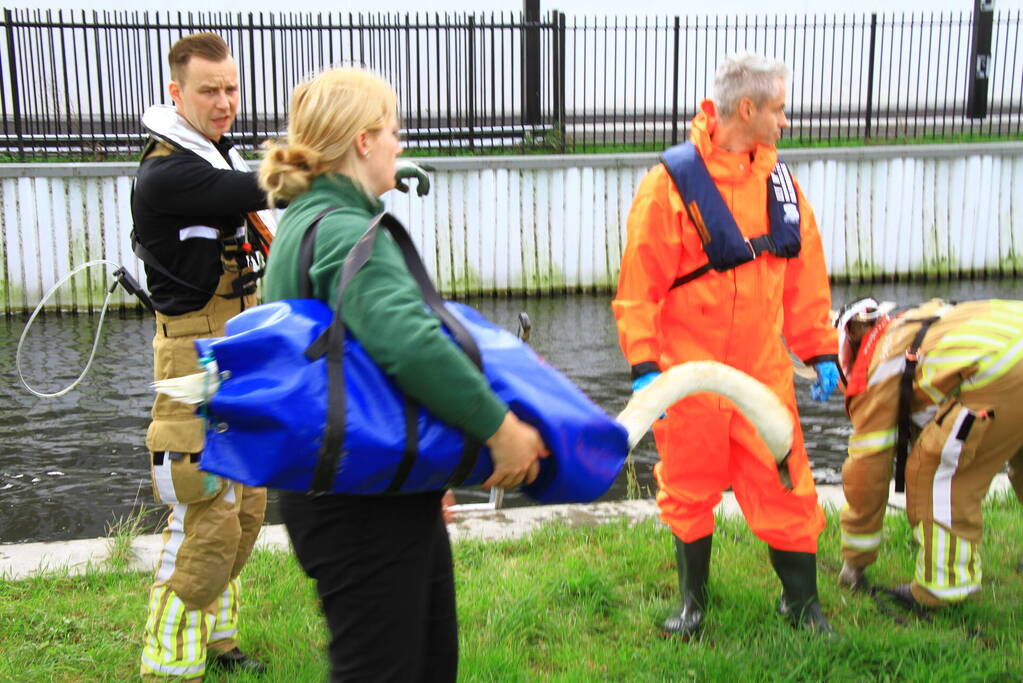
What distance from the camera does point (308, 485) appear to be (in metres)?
2.31

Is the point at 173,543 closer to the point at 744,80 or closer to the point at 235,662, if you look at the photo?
the point at 235,662

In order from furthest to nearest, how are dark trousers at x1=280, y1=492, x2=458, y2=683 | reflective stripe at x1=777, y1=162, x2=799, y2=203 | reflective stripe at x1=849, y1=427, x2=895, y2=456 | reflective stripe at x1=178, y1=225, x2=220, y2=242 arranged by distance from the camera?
reflective stripe at x1=849, y1=427, x2=895, y2=456
reflective stripe at x1=777, y1=162, x2=799, y2=203
reflective stripe at x1=178, y1=225, x2=220, y2=242
dark trousers at x1=280, y1=492, x2=458, y2=683

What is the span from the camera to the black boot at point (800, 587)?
3941 millimetres

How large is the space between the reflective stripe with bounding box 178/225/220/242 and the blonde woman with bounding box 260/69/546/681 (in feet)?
3.50

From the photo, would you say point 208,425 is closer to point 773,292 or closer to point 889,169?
point 773,292

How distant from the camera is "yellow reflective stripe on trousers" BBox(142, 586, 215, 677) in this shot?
3486mm

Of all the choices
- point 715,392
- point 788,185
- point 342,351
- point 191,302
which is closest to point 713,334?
point 788,185

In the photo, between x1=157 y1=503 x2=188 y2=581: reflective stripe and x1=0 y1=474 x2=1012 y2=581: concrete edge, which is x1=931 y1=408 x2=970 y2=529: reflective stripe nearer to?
x1=0 y1=474 x2=1012 y2=581: concrete edge

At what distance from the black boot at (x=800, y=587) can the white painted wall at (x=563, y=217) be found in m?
7.49

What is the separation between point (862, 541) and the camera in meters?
4.26

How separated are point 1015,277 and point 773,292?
9.44 metres

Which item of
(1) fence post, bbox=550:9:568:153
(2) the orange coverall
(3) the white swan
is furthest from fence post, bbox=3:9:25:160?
(3) the white swan

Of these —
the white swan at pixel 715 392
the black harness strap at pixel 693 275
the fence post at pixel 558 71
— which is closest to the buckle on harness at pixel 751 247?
the black harness strap at pixel 693 275

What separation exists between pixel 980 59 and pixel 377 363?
13994mm
